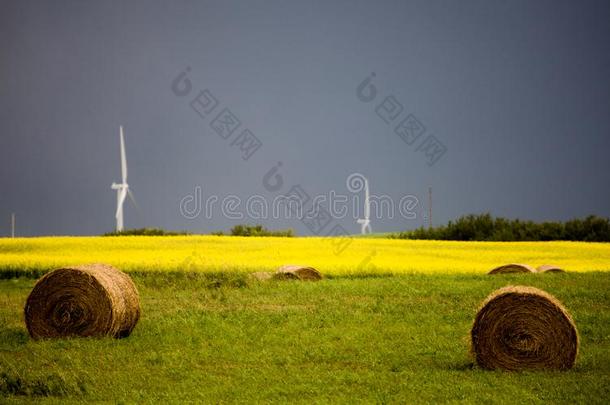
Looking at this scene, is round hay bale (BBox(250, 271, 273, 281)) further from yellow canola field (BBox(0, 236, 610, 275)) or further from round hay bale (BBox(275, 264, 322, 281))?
yellow canola field (BBox(0, 236, 610, 275))

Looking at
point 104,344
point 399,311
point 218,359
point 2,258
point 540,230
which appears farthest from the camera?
point 540,230

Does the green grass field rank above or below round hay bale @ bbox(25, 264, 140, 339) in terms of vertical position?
below

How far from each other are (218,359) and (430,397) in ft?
13.7

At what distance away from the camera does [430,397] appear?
1047cm

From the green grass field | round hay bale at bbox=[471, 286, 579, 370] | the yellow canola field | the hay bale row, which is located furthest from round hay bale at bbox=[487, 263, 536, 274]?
round hay bale at bbox=[471, 286, 579, 370]

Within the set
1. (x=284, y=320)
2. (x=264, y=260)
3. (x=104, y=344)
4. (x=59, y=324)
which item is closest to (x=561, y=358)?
(x=284, y=320)

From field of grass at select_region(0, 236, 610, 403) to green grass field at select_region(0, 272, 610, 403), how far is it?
32 millimetres

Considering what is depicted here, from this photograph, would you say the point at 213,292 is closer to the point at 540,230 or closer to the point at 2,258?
the point at 2,258

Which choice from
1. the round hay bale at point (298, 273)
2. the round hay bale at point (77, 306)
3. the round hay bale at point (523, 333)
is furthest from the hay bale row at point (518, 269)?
the round hay bale at point (77, 306)

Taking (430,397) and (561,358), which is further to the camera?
(561,358)

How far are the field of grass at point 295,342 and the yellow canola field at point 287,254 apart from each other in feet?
0.71

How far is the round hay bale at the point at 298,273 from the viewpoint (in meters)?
24.6

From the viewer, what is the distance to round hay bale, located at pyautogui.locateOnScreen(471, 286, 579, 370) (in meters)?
12.4

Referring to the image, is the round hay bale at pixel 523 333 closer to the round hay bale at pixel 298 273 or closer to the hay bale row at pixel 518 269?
the round hay bale at pixel 298 273
